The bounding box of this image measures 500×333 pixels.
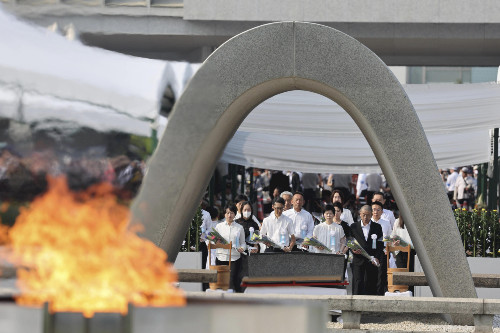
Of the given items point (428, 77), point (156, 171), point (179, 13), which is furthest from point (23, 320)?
point (428, 77)

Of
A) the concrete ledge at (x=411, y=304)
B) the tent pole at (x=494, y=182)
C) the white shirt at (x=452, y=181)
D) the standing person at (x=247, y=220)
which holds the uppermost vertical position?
the white shirt at (x=452, y=181)

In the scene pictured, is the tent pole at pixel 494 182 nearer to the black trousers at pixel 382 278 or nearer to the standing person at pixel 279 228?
the black trousers at pixel 382 278

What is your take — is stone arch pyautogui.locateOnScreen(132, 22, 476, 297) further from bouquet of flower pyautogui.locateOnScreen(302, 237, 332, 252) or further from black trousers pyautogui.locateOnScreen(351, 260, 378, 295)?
black trousers pyautogui.locateOnScreen(351, 260, 378, 295)

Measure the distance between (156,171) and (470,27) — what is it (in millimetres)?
18539

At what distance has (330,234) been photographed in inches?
531

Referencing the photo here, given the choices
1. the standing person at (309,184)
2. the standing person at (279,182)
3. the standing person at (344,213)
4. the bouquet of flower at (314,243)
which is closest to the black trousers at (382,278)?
the bouquet of flower at (314,243)

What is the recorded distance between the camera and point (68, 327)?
4566 mm

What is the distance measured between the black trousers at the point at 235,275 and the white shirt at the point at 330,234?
4.09 feet

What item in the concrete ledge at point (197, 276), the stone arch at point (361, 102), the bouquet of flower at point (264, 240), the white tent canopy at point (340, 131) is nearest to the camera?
the stone arch at point (361, 102)

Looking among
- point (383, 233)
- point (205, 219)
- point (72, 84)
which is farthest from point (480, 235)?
point (72, 84)

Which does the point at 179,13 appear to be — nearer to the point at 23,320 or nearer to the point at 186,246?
the point at 186,246

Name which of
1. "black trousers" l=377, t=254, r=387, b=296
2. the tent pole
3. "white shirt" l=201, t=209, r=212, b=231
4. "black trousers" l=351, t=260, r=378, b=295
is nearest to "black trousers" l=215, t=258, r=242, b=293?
"white shirt" l=201, t=209, r=212, b=231

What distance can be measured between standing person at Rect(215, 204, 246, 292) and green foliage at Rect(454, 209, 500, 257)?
11.3 feet

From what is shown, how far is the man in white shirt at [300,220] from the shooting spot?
46.1 ft
